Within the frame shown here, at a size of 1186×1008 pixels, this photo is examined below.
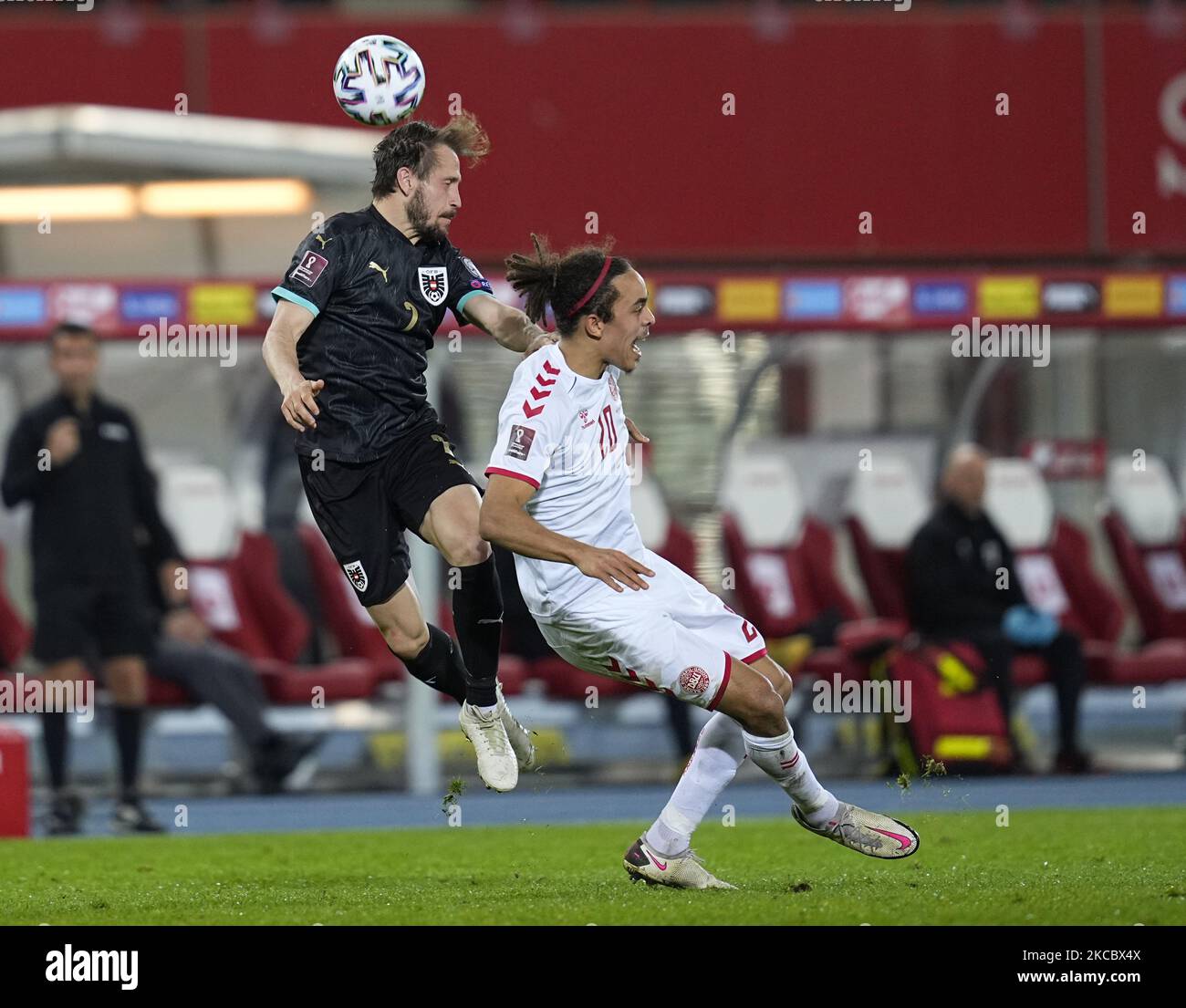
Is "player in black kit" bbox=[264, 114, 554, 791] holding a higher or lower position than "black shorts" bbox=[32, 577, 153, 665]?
higher

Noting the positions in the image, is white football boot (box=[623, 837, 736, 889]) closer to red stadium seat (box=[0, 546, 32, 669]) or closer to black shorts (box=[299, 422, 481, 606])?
black shorts (box=[299, 422, 481, 606])

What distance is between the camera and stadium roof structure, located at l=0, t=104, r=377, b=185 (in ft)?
39.1

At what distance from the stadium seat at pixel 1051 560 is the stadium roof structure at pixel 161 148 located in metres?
4.43

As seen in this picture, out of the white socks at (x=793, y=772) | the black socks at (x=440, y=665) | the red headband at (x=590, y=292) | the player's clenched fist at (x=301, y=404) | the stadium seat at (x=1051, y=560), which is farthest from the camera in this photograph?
the stadium seat at (x=1051, y=560)

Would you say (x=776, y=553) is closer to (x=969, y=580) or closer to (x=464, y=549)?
(x=969, y=580)

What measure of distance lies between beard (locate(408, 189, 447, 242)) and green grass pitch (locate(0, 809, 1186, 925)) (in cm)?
213

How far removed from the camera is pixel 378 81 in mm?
7199

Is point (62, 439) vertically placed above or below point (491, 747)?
above

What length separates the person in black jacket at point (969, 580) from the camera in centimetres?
1195

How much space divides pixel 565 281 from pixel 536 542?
0.83m
